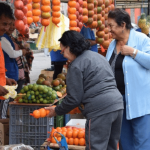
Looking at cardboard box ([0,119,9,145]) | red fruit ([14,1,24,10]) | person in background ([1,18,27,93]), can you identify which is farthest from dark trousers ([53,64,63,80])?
red fruit ([14,1,24,10])

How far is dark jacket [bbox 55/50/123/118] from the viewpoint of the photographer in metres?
2.70

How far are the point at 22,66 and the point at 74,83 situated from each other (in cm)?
310

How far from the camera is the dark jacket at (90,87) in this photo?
8.87 ft

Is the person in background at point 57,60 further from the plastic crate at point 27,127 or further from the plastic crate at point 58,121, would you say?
the plastic crate at point 27,127

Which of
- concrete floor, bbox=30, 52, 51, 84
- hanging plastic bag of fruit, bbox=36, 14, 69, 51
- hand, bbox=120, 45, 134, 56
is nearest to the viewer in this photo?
hand, bbox=120, 45, 134, 56

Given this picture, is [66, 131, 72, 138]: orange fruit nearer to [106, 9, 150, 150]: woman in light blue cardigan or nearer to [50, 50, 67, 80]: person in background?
[106, 9, 150, 150]: woman in light blue cardigan

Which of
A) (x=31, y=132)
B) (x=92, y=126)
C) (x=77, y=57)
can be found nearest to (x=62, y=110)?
(x=92, y=126)

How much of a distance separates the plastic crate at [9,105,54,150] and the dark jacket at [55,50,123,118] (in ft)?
4.64

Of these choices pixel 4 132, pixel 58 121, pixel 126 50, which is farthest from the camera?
pixel 58 121

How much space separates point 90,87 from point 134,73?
2.30 feet

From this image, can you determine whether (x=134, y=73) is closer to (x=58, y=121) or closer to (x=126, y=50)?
(x=126, y=50)

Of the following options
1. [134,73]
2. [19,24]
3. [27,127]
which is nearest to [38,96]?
[27,127]

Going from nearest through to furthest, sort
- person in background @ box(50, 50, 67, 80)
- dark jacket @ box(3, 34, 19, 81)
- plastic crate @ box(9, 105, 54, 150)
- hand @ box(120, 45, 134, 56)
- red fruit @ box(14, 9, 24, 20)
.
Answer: hand @ box(120, 45, 134, 56) → red fruit @ box(14, 9, 24, 20) → plastic crate @ box(9, 105, 54, 150) → dark jacket @ box(3, 34, 19, 81) → person in background @ box(50, 50, 67, 80)

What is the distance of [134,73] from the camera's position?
3.22 m
